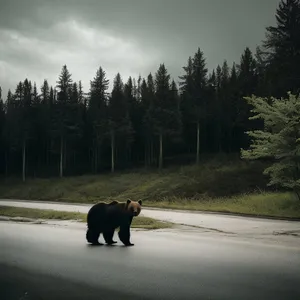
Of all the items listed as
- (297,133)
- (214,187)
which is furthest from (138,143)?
(297,133)

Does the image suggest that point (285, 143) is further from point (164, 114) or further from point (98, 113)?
point (98, 113)

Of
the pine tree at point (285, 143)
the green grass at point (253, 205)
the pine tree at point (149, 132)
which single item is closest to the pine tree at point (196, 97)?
the pine tree at point (149, 132)

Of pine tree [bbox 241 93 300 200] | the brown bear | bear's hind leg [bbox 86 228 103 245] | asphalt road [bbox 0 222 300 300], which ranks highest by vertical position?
pine tree [bbox 241 93 300 200]

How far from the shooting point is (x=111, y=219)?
9.59 metres

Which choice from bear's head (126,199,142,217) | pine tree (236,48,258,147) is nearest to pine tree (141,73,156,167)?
pine tree (236,48,258,147)

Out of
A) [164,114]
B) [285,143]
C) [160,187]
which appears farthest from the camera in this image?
[164,114]

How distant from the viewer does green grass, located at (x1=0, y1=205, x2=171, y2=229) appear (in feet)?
50.5

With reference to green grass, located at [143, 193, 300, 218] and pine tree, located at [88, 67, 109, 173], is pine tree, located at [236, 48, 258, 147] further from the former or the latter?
green grass, located at [143, 193, 300, 218]

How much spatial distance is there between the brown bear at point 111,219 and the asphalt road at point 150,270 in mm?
309

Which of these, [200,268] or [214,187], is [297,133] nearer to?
[214,187]

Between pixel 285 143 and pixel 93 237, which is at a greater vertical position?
pixel 285 143

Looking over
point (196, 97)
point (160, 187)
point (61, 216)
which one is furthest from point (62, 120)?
point (61, 216)

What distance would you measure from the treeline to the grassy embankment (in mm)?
8295

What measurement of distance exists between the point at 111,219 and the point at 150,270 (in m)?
2.46
